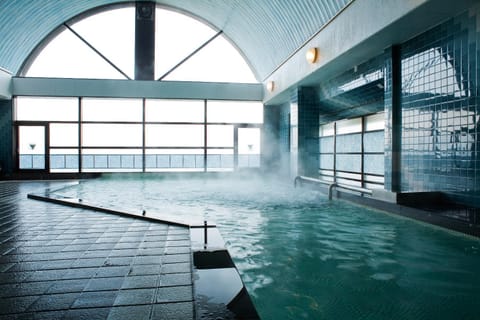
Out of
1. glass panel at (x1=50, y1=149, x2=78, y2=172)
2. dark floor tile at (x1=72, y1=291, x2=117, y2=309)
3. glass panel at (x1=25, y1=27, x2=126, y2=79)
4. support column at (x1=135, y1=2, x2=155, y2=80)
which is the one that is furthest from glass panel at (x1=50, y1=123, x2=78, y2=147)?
dark floor tile at (x1=72, y1=291, x2=117, y2=309)

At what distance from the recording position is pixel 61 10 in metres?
9.27

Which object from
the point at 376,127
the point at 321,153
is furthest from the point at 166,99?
the point at 376,127

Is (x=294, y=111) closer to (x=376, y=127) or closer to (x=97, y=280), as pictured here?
(x=376, y=127)

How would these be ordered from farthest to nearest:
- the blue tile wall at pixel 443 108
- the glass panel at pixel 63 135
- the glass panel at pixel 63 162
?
the glass panel at pixel 63 162 < the glass panel at pixel 63 135 < the blue tile wall at pixel 443 108

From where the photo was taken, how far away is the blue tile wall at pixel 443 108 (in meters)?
3.67

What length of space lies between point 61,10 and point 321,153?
8.04 metres

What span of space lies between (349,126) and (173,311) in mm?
6428

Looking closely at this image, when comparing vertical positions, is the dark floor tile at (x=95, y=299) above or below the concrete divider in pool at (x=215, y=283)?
below

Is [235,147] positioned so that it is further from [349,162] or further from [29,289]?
[29,289]

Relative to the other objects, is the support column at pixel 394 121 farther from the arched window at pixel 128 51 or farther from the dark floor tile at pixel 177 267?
the arched window at pixel 128 51

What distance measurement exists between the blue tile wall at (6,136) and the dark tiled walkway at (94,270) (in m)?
7.88

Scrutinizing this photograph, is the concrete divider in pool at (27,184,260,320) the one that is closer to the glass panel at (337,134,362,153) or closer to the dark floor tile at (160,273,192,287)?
the dark floor tile at (160,273,192,287)

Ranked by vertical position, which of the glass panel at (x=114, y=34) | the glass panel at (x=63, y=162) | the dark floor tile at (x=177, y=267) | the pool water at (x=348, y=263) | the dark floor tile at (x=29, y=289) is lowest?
the pool water at (x=348, y=263)

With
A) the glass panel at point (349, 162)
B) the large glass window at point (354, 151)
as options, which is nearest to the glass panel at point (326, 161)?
the large glass window at point (354, 151)
